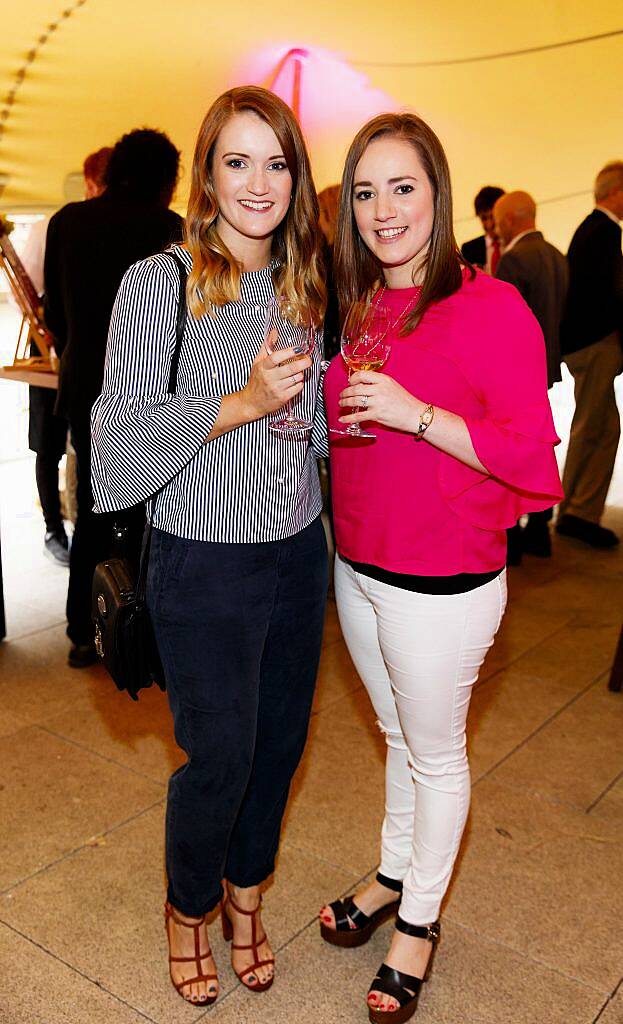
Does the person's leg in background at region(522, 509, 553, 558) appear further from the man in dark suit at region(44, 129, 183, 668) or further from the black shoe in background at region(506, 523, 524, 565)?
the man in dark suit at region(44, 129, 183, 668)

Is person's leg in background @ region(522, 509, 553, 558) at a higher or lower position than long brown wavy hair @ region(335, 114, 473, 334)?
lower

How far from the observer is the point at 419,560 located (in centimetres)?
177

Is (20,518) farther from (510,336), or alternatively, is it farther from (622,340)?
(510,336)

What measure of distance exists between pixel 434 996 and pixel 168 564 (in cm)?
111

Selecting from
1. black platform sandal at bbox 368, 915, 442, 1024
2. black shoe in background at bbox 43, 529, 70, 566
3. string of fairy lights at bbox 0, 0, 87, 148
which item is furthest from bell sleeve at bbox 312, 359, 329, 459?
string of fairy lights at bbox 0, 0, 87, 148

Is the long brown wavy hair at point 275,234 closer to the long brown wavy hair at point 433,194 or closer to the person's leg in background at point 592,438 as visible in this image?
the long brown wavy hair at point 433,194

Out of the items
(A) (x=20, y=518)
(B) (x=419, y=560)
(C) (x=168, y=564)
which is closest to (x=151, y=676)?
(C) (x=168, y=564)

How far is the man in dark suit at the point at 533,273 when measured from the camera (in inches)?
188

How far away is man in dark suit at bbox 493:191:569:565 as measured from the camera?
4.79 meters

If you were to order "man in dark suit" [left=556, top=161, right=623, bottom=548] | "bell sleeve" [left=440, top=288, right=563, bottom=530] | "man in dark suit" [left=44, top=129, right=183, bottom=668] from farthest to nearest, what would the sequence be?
1. "man in dark suit" [left=556, top=161, right=623, bottom=548]
2. "man in dark suit" [left=44, top=129, right=183, bottom=668]
3. "bell sleeve" [left=440, top=288, right=563, bottom=530]

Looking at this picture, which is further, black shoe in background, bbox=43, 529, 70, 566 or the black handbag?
black shoe in background, bbox=43, 529, 70, 566

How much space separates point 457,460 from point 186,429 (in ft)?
1.58

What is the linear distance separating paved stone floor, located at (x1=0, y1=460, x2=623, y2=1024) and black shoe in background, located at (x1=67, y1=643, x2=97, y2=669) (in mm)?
53

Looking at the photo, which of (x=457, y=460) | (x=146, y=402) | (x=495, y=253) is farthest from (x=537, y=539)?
(x=146, y=402)
